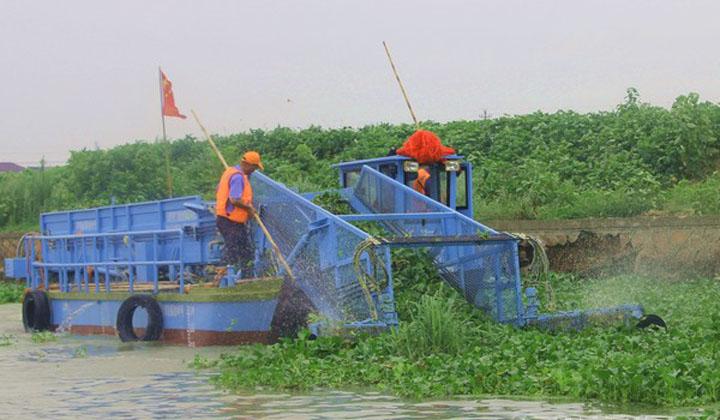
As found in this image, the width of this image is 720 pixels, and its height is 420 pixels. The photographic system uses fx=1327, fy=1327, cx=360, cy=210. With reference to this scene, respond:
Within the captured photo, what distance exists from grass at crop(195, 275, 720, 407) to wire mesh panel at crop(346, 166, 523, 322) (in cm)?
39

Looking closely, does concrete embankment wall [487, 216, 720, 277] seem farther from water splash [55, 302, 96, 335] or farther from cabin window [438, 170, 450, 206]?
water splash [55, 302, 96, 335]

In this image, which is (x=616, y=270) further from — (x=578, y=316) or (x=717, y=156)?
(x=578, y=316)

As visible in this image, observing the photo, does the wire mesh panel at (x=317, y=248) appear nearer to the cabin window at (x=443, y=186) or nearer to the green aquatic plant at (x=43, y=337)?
the cabin window at (x=443, y=186)

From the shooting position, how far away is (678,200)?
24.4m

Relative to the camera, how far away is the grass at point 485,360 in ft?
36.4

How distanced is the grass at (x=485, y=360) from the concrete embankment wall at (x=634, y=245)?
18.4ft

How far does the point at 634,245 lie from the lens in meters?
22.9

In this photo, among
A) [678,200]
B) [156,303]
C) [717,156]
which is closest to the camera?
[156,303]

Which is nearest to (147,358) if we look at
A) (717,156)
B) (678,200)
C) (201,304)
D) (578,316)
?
(201,304)

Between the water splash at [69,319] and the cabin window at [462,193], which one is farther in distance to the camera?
the water splash at [69,319]

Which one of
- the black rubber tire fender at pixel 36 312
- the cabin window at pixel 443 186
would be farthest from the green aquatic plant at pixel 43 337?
the cabin window at pixel 443 186

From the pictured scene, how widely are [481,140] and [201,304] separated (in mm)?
15263

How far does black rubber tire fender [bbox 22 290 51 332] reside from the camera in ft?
71.7

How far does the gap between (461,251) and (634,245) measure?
739 centimetres
